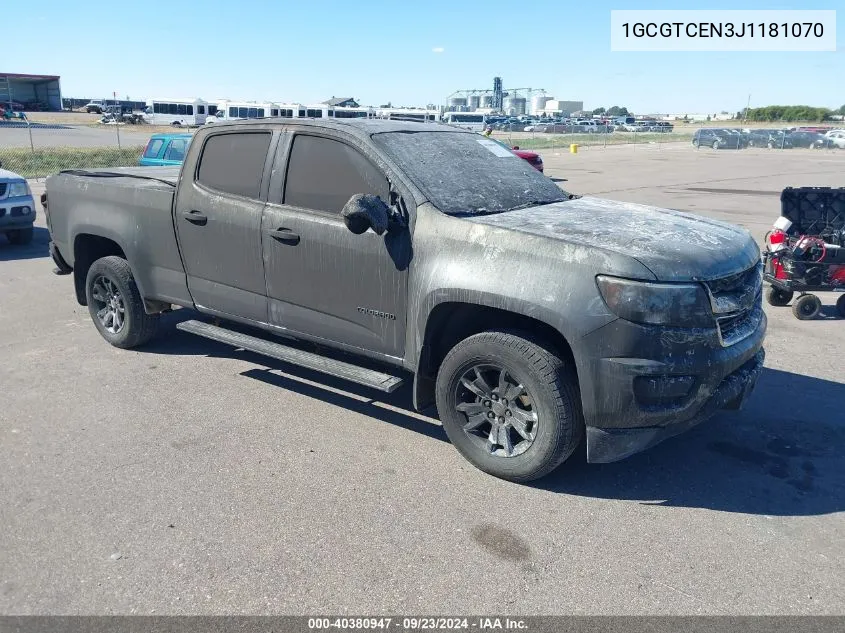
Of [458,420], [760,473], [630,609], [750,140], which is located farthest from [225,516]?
[750,140]

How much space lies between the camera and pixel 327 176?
4.52m

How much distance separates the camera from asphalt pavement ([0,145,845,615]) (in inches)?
117

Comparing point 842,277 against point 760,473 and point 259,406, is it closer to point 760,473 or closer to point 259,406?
point 760,473

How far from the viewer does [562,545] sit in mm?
3342

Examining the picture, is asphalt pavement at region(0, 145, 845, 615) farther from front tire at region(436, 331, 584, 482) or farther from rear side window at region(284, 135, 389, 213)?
rear side window at region(284, 135, 389, 213)

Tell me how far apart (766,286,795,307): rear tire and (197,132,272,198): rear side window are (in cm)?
570

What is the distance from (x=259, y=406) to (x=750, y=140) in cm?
5181

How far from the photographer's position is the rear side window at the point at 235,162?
16.1 feet

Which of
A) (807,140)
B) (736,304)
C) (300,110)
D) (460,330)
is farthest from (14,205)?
(807,140)

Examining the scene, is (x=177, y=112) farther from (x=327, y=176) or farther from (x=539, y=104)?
(x=539, y=104)

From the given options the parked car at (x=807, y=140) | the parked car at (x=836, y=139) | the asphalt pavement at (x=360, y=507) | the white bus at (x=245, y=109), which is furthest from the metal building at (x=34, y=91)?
the asphalt pavement at (x=360, y=507)

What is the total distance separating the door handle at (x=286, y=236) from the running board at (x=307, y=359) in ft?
2.42

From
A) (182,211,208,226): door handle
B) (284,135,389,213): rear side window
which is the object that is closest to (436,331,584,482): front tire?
(284,135,389,213): rear side window

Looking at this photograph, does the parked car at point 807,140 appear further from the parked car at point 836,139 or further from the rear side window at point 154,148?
the rear side window at point 154,148
